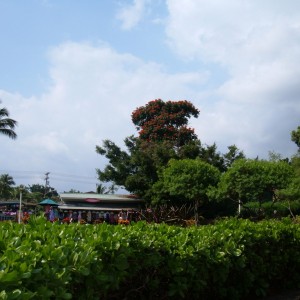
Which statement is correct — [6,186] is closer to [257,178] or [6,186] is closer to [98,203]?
[98,203]

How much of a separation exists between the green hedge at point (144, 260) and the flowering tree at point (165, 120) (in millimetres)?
33273

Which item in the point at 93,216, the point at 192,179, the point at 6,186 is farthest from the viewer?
the point at 6,186

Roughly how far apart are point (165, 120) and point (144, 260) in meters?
37.5

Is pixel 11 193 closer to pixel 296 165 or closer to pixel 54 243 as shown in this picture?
pixel 296 165

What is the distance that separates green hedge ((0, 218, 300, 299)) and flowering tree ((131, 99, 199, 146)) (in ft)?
109

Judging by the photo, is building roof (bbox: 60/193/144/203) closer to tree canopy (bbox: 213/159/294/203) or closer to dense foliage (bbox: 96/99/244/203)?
dense foliage (bbox: 96/99/244/203)

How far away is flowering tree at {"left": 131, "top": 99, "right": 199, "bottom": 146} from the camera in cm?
4075

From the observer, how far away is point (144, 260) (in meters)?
4.03

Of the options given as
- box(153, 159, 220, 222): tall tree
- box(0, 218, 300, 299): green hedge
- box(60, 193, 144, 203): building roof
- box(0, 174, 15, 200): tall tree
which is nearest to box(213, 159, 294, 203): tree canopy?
box(153, 159, 220, 222): tall tree

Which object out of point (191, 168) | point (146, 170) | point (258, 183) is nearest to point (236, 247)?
point (258, 183)

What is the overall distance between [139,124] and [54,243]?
134 ft

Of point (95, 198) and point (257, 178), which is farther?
point (95, 198)

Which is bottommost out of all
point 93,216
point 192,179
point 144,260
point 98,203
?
point 144,260

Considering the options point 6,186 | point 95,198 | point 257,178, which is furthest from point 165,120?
point 6,186
